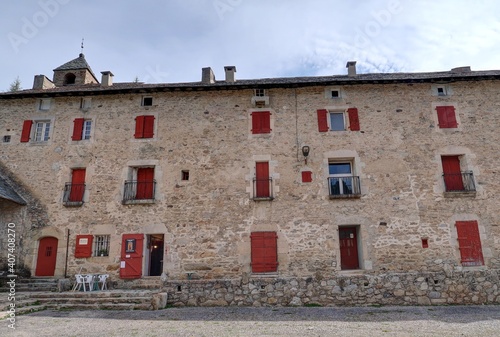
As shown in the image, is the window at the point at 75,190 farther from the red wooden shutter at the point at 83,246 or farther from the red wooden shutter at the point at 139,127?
the red wooden shutter at the point at 139,127

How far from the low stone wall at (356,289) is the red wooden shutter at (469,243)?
108 cm

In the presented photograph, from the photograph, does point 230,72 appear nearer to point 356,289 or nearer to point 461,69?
point 356,289

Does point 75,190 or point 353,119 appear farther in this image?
point 353,119

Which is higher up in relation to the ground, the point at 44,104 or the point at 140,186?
the point at 44,104

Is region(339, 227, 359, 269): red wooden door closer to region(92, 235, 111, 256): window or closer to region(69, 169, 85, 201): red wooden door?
region(92, 235, 111, 256): window

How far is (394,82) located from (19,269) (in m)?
14.4

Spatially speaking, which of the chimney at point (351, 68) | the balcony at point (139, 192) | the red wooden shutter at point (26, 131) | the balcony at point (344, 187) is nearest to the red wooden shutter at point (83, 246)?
the balcony at point (139, 192)

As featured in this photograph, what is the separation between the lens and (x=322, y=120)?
1255 cm

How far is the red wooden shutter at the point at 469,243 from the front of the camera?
432 inches

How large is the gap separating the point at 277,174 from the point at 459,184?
20.3 ft

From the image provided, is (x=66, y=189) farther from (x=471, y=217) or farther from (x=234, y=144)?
(x=471, y=217)

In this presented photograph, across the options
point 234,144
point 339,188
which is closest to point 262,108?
point 234,144

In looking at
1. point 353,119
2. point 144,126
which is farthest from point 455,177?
point 144,126

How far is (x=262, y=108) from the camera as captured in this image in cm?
1280
